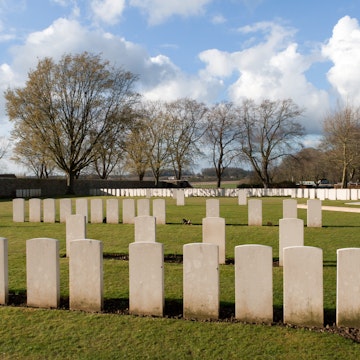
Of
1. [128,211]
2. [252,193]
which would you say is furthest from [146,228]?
[252,193]

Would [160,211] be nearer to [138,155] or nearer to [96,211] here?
[96,211]

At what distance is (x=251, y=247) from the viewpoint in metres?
4.27

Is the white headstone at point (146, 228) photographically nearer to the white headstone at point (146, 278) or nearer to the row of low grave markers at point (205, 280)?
the row of low grave markers at point (205, 280)

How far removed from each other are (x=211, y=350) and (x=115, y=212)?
383 inches

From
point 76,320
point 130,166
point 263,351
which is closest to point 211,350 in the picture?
point 263,351

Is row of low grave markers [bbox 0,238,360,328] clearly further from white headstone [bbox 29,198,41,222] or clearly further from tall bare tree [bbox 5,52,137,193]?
tall bare tree [bbox 5,52,137,193]

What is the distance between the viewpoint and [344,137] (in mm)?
37844

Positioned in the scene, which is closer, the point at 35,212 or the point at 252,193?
the point at 35,212

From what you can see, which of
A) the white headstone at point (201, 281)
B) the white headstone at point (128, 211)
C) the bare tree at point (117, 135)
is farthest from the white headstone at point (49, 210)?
the bare tree at point (117, 135)

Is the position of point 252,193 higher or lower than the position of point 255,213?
lower

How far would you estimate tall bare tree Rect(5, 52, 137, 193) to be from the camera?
114 ft

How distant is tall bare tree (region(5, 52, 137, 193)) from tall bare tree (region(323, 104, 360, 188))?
2046 centimetres

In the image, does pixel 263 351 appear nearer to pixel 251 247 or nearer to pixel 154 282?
pixel 251 247

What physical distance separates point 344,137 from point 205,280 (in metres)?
37.3
